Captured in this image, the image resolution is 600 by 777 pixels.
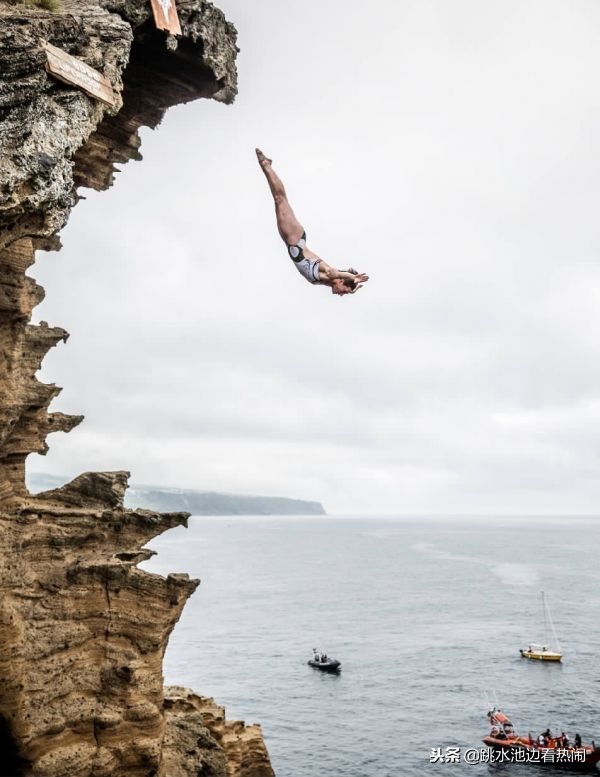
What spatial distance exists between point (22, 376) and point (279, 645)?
86033 millimetres

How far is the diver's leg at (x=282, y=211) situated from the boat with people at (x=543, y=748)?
54.4 meters

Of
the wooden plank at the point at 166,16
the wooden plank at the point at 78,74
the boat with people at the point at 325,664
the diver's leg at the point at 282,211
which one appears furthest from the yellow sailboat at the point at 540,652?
the wooden plank at the point at 78,74

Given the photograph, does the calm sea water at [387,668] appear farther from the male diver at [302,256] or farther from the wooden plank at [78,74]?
the wooden plank at [78,74]

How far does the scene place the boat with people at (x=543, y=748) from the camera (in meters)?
52.3

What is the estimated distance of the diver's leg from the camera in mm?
13023

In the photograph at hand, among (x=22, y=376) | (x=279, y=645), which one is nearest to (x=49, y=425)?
(x=22, y=376)

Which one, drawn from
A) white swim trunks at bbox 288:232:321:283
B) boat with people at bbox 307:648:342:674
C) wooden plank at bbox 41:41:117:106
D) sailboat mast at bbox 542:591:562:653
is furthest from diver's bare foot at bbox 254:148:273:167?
sailboat mast at bbox 542:591:562:653

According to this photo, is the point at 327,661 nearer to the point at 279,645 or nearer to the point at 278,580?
the point at 279,645

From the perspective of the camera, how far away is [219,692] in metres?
72.6

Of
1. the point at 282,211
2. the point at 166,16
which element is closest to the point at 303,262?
the point at 282,211

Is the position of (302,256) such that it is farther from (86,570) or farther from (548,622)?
(548,622)

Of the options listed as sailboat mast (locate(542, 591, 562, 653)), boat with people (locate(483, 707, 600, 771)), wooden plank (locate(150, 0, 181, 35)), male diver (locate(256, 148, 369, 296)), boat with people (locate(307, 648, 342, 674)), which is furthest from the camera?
sailboat mast (locate(542, 591, 562, 653))

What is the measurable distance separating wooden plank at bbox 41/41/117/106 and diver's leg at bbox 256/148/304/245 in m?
3.20

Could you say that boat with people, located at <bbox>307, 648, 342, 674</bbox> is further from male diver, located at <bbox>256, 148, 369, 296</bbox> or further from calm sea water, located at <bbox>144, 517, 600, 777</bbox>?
male diver, located at <bbox>256, 148, 369, 296</bbox>
